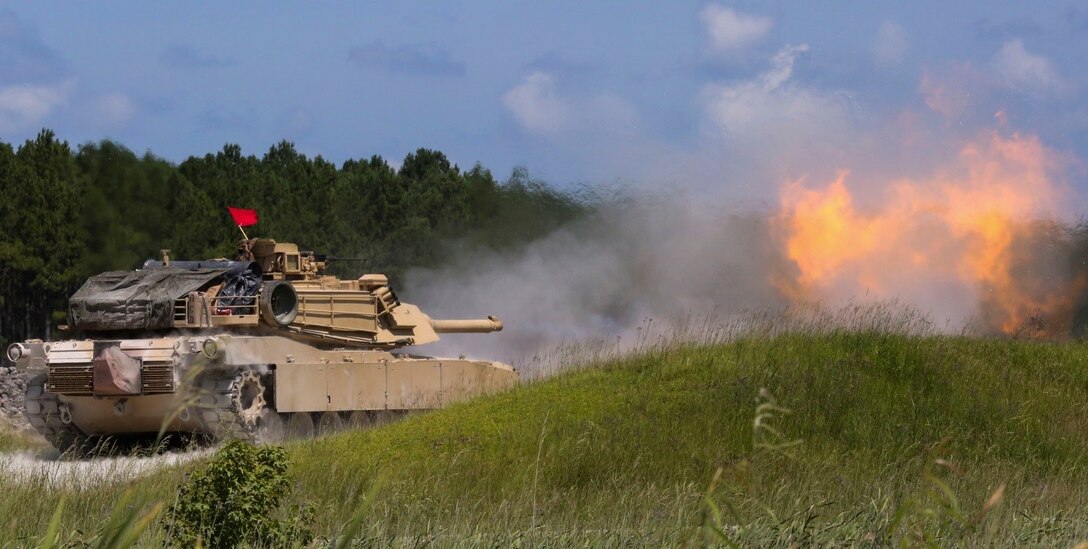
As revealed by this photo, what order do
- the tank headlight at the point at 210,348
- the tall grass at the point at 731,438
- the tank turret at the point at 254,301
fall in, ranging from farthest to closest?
the tank turret at the point at 254,301 < the tank headlight at the point at 210,348 < the tall grass at the point at 731,438

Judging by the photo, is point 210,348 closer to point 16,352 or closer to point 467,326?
point 16,352

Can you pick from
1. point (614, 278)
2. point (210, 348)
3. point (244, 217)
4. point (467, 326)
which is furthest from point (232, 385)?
point (614, 278)

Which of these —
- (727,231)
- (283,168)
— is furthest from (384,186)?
(727,231)

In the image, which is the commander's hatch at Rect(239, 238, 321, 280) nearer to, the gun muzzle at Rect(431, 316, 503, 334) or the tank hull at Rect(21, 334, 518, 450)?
the tank hull at Rect(21, 334, 518, 450)

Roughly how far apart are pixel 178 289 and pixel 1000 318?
1611 centimetres

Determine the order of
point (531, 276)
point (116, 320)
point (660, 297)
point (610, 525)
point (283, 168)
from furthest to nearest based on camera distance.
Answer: point (283, 168)
point (531, 276)
point (660, 297)
point (116, 320)
point (610, 525)

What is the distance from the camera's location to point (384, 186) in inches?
1957

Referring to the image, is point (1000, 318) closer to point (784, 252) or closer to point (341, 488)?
point (784, 252)

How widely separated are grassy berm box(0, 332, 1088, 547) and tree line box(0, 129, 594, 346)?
17131 millimetres

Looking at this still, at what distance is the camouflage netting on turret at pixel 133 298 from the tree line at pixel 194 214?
14165 millimetres

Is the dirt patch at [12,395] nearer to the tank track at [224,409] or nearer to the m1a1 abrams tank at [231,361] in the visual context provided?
the m1a1 abrams tank at [231,361]

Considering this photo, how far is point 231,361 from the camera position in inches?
758

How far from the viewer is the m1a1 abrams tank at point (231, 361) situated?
19.3m

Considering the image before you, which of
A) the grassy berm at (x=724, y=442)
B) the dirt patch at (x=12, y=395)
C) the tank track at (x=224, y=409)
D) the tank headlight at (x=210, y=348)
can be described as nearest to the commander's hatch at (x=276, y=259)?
the tank track at (x=224, y=409)
